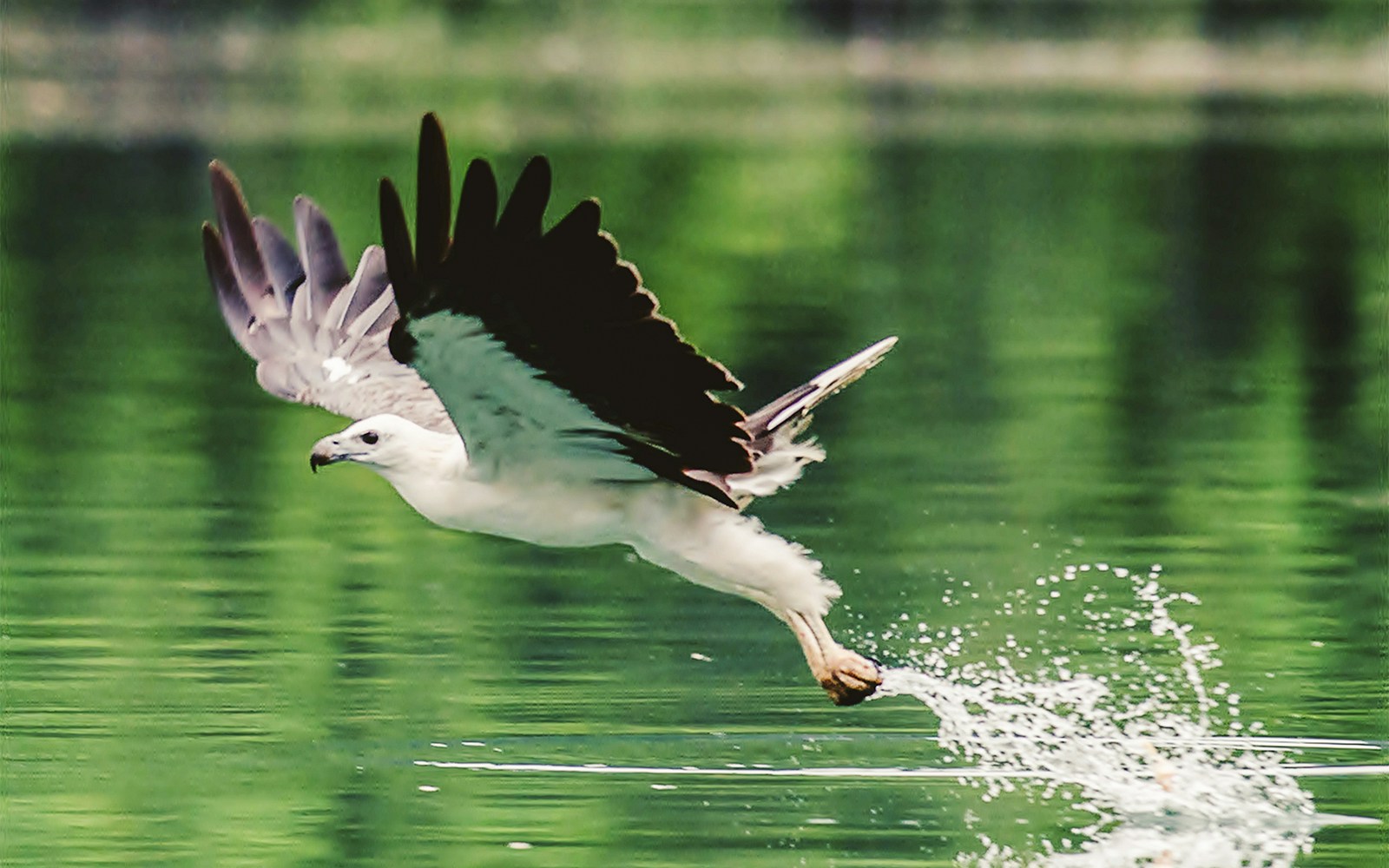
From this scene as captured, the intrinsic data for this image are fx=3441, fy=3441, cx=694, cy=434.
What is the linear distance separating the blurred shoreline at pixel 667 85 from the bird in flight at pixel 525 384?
2797cm

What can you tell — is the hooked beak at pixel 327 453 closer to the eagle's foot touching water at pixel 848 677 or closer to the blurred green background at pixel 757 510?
the blurred green background at pixel 757 510

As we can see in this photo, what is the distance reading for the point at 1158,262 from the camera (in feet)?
100

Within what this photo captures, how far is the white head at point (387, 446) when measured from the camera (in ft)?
33.6

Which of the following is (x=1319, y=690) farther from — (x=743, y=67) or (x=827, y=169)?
→ (x=743, y=67)

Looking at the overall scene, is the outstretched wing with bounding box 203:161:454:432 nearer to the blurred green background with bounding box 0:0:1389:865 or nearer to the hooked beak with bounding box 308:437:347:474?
the blurred green background with bounding box 0:0:1389:865

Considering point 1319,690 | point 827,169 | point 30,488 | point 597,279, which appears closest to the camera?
point 597,279

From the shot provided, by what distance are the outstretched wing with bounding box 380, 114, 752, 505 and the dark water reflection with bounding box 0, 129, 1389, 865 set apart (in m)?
1.11

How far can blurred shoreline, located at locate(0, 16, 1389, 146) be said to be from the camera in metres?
45.6

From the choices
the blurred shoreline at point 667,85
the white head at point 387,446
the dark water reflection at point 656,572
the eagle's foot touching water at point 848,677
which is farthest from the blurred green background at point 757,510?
the white head at point 387,446

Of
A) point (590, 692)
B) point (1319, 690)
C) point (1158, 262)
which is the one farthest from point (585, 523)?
point (1158, 262)

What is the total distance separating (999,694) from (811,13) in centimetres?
Result: 4625

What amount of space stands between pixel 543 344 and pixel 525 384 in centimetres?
32

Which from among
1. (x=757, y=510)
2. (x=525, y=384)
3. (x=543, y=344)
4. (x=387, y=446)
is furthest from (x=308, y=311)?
(x=757, y=510)

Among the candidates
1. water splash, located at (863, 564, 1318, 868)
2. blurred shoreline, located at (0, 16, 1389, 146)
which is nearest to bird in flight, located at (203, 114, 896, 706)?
water splash, located at (863, 564, 1318, 868)
